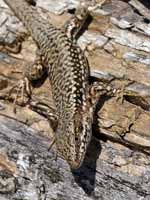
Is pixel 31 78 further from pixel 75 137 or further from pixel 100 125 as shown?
pixel 75 137

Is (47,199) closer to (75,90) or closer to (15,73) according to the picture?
(75,90)

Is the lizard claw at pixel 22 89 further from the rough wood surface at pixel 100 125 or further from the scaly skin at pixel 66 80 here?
the scaly skin at pixel 66 80

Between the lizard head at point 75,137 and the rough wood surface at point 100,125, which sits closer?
the lizard head at point 75,137

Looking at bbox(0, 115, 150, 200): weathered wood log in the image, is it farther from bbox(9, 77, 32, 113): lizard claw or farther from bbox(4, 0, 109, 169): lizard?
bbox(9, 77, 32, 113): lizard claw

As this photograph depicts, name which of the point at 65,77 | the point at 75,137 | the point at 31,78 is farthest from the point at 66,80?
the point at 75,137

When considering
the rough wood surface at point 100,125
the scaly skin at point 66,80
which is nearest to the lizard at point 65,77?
the scaly skin at point 66,80

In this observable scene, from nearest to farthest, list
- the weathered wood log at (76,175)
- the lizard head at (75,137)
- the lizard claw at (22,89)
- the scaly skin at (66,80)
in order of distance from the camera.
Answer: the lizard head at (75,137) → the scaly skin at (66,80) → the weathered wood log at (76,175) → the lizard claw at (22,89)

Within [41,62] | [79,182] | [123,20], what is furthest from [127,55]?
[79,182]
